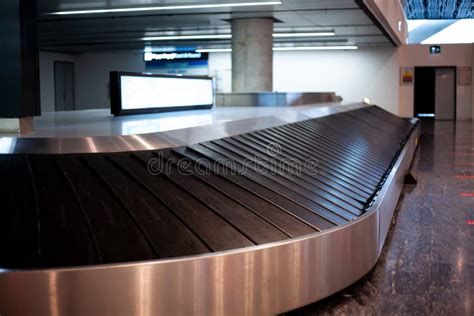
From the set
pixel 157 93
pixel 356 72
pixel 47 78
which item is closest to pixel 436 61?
pixel 356 72

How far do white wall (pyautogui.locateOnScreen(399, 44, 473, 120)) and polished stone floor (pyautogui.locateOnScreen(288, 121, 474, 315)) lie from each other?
18052 mm

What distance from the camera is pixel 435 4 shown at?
28625 mm

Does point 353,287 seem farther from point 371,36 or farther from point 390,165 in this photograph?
point 371,36

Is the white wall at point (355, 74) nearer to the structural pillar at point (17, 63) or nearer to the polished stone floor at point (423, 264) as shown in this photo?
the polished stone floor at point (423, 264)

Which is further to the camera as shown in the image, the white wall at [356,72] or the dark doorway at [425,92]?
the dark doorway at [425,92]

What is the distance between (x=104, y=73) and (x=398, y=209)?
2452 cm

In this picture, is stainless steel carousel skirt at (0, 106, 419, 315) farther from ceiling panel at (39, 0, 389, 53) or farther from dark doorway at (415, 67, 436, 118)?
dark doorway at (415, 67, 436, 118)

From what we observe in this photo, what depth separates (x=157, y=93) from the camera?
31.4 feet

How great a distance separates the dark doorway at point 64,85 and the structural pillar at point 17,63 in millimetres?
23885

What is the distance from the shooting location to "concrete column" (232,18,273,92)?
16.1 meters

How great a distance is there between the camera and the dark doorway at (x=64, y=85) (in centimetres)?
2888

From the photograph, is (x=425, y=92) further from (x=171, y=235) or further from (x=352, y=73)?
(x=171, y=235)

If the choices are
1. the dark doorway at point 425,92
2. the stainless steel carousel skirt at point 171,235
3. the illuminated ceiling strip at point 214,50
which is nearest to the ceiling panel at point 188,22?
the illuminated ceiling strip at point 214,50

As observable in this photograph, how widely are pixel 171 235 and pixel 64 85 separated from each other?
27.6 metres
